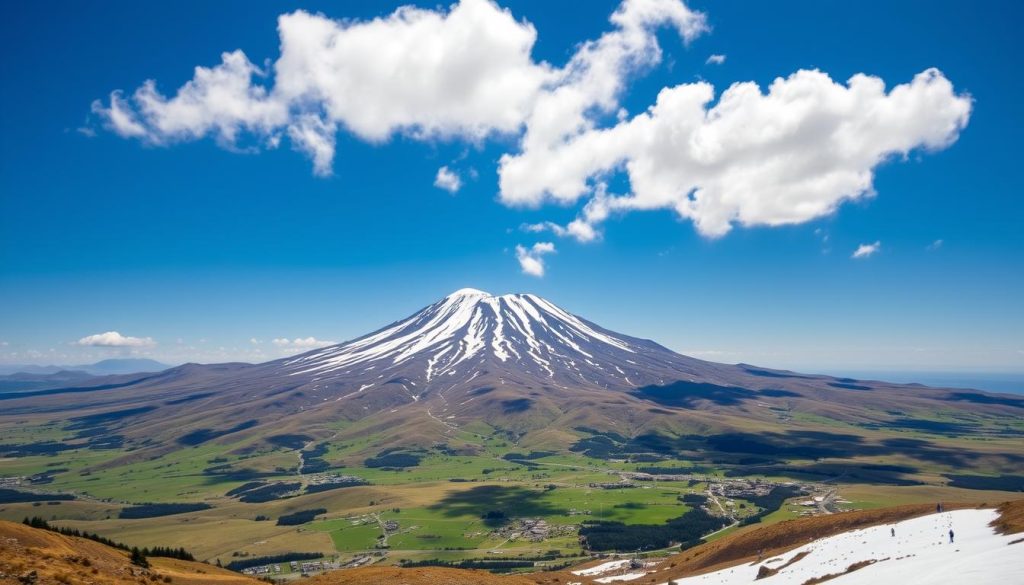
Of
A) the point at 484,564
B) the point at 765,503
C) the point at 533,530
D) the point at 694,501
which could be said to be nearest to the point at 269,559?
the point at 484,564

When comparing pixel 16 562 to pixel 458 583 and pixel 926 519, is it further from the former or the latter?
pixel 926 519

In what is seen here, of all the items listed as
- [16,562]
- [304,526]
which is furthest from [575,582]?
[304,526]

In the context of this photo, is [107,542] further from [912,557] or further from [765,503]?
[765,503]

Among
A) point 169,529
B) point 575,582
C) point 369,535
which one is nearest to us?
point 575,582

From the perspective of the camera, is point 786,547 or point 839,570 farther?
point 786,547

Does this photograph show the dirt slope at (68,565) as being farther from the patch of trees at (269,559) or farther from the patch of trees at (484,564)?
the patch of trees at (269,559)

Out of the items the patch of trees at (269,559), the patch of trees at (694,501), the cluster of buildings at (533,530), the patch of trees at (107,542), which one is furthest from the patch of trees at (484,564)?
the patch of trees at (694,501)
